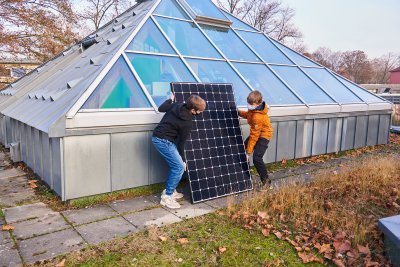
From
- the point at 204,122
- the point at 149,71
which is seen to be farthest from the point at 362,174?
the point at 149,71

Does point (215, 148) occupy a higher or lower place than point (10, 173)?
higher

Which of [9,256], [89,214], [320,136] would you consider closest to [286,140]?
[320,136]

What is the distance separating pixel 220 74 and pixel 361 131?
524 centimetres

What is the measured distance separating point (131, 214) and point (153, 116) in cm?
175

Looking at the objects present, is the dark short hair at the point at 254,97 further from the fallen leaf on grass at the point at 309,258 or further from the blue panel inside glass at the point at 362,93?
the blue panel inside glass at the point at 362,93

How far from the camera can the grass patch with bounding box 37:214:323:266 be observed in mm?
3609

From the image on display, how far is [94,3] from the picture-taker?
3055cm

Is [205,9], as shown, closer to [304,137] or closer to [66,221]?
[304,137]

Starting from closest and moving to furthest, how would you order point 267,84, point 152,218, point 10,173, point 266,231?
point 266,231, point 152,218, point 10,173, point 267,84

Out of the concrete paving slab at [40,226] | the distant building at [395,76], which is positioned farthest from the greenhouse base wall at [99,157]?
the distant building at [395,76]

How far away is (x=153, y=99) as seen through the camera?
5.94 meters

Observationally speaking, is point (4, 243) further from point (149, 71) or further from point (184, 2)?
point (184, 2)

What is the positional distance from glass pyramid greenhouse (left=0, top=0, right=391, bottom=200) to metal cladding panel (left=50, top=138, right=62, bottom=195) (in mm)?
18

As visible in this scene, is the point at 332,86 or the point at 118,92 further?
the point at 332,86
